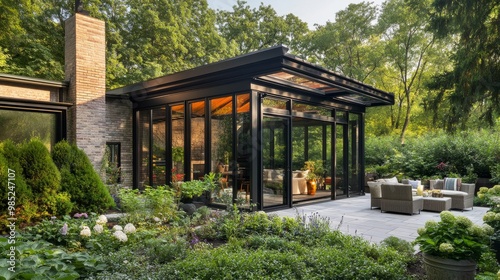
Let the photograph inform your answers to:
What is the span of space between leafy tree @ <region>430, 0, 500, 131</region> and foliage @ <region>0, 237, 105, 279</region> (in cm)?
719

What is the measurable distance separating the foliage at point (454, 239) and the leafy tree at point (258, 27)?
19.3 m

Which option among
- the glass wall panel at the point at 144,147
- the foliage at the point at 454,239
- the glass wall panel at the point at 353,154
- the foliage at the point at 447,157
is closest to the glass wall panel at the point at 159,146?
the glass wall panel at the point at 144,147

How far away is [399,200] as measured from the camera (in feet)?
25.0

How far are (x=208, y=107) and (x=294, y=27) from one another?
16385mm

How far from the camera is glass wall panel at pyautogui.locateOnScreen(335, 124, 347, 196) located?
993 cm

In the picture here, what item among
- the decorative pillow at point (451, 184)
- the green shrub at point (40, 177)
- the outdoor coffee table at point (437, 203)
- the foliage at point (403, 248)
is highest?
the green shrub at point (40, 177)

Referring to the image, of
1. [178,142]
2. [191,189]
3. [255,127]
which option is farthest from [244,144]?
[178,142]

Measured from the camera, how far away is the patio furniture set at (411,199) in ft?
24.7

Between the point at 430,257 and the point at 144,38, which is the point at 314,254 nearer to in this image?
the point at 430,257

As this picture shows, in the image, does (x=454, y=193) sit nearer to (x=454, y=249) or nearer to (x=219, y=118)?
(x=454, y=249)

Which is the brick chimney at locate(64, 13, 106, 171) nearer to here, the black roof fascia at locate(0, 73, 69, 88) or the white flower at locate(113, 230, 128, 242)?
the black roof fascia at locate(0, 73, 69, 88)

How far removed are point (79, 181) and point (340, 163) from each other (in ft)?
23.8

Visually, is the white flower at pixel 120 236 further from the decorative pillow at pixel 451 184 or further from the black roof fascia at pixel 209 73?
the decorative pillow at pixel 451 184

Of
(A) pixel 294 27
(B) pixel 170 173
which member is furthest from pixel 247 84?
(A) pixel 294 27
